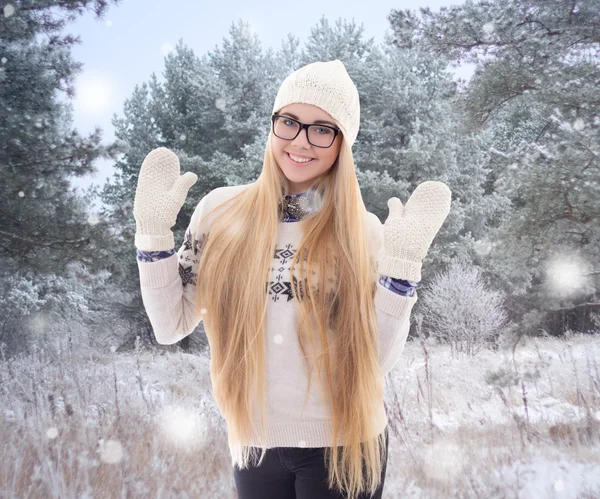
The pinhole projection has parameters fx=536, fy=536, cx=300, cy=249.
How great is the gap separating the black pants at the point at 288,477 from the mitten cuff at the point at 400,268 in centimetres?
55

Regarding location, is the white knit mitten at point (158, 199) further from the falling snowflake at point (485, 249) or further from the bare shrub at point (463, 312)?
the bare shrub at point (463, 312)

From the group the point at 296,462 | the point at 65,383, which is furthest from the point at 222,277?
the point at 65,383

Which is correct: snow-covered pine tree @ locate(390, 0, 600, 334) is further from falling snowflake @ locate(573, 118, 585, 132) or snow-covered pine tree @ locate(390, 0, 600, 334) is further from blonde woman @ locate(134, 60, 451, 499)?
blonde woman @ locate(134, 60, 451, 499)

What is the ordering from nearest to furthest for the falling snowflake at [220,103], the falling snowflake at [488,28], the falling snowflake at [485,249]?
1. the falling snowflake at [488,28]
2. the falling snowflake at [485,249]
3. the falling snowflake at [220,103]

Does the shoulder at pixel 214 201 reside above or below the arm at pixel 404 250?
above

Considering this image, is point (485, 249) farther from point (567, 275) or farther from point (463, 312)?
point (463, 312)

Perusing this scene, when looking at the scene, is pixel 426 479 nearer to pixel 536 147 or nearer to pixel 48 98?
pixel 536 147

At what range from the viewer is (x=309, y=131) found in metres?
1.66

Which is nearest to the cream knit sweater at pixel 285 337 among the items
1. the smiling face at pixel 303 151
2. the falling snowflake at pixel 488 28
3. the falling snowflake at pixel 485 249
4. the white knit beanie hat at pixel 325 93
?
the smiling face at pixel 303 151

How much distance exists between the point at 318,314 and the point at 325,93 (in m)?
0.68

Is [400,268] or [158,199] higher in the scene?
[158,199]

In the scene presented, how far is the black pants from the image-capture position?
1528 mm

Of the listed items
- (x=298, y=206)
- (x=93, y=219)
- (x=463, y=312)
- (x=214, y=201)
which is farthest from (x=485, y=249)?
(x=214, y=201)

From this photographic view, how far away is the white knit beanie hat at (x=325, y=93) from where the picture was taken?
165cm
